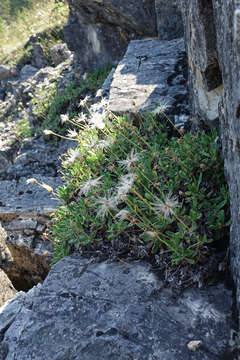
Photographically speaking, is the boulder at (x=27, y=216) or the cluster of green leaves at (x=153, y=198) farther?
the boulder at (x=27, y=216)

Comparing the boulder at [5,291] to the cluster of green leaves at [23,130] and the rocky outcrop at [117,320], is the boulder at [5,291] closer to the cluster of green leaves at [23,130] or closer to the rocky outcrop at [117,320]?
the rocky outcrop at [117,320]

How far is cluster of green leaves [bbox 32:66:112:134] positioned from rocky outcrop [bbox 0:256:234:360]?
6867mm

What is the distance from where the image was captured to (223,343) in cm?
232

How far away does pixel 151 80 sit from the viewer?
5.14 metres

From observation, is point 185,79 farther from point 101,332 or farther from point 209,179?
point 101,332

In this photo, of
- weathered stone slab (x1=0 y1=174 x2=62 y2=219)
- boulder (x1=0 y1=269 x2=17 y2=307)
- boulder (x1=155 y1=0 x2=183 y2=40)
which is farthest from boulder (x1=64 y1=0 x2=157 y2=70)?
boulder (x1=0 y1=269 x2=17 y2=307)

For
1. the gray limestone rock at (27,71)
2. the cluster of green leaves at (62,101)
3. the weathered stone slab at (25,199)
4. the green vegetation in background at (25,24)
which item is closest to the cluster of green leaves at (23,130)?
the cluster of green leaves at (62,101)

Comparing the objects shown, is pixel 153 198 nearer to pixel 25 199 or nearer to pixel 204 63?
pixel 204 63

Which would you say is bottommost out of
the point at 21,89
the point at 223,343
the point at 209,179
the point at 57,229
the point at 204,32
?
the point at 21,89

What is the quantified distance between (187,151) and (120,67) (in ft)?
9.50

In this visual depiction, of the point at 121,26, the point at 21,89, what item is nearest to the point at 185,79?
the point at 121,26

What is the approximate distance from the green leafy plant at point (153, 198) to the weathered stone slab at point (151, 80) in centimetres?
40

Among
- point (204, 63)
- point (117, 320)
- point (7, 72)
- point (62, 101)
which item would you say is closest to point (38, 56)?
point (7, 72)

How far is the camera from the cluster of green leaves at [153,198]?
289 cm
